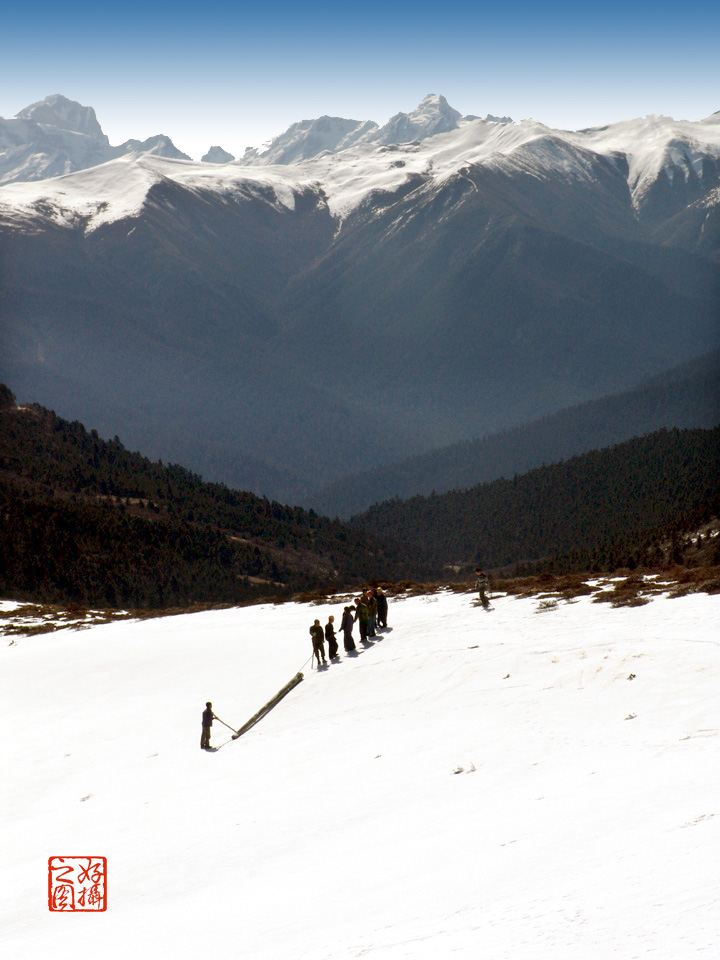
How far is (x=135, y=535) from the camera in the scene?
120 meters

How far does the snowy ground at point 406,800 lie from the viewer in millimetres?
11773

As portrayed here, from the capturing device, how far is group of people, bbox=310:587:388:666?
31.4 meters


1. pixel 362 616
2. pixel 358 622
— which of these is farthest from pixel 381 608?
pixel 362 616

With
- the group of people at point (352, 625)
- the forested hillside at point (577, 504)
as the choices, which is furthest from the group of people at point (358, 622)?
the forested hillside at point (577, 504)

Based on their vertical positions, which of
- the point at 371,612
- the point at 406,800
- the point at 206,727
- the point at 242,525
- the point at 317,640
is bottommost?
the point at 406,800

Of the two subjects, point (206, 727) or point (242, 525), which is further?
point (242, 525)

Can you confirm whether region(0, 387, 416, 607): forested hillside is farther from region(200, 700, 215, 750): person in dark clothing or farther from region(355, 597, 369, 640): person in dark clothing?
region(200, 700, 215, 750): person in dark clothing

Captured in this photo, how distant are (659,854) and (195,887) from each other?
31.3 ft

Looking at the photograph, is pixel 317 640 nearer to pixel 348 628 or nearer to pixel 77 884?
pixel 348 628

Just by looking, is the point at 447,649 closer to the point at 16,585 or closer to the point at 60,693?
the point at 60,693

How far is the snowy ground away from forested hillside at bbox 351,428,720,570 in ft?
307

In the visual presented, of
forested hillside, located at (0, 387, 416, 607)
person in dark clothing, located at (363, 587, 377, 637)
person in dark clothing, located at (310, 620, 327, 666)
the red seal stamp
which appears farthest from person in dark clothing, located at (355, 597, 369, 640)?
forested hillside, located at (0, 387, 416, 607)

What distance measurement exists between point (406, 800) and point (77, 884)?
25.7ft

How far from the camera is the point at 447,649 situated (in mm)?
29078
